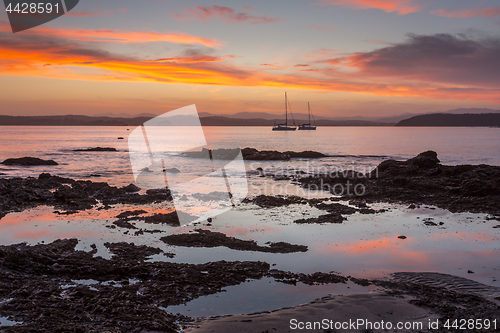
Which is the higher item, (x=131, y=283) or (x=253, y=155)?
(x=253, y=155)

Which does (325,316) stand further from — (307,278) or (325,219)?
(325,219)

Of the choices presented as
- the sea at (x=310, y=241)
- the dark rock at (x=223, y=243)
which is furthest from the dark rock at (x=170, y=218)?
the dark rock at (x=223, y=243)

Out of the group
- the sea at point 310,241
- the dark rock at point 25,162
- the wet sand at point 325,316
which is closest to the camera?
the wet sand at point 325,316

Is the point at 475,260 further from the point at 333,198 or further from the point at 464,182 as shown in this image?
the point at 464,182

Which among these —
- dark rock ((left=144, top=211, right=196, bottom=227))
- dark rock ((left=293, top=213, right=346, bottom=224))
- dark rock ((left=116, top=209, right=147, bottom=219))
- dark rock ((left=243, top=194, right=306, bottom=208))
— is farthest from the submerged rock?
dark rock ((left=144, top=211, right=196, bottom=227))

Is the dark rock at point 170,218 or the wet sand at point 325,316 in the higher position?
the dark rock at point 170,218

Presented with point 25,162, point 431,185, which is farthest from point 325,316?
point 25,162

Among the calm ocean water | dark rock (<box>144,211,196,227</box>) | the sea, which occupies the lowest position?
the sea

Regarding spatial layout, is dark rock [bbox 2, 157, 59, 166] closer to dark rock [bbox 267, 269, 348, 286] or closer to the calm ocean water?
the calm ocean water

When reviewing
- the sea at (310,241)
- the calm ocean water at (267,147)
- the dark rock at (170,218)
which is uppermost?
the calm ocean water at (267,147)

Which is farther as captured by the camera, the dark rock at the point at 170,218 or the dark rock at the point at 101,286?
the dark rock at the point at 170,218

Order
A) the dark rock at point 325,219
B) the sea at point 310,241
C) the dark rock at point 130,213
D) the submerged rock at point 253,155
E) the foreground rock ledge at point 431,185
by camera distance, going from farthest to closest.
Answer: the submerged rock at point 253,155 < the foreground rock ledge at point 431,185 < the dark rock at point 130,213 < the dark rock at point 325,219 < the sea at point 310,241

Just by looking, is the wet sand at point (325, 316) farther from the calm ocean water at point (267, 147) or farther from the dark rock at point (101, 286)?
the calm ocean water at point (267, 147)

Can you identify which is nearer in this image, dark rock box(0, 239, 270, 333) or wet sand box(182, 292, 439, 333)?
dark rock box(0, 239, 270, 333)
